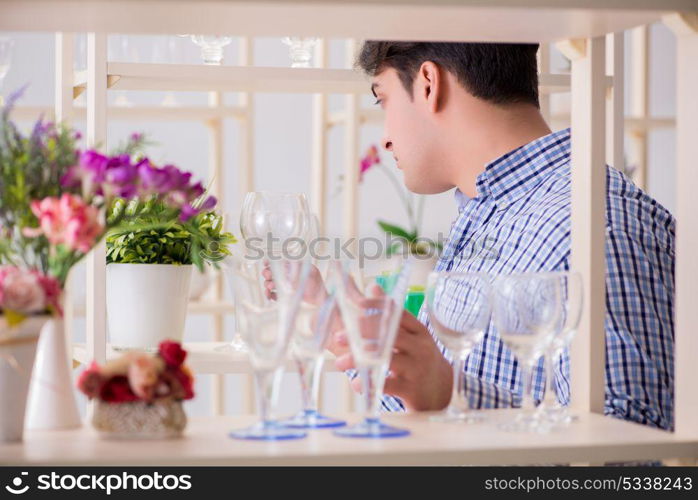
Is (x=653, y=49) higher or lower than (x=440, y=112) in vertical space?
higher

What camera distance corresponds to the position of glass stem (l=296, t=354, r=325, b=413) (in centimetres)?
100

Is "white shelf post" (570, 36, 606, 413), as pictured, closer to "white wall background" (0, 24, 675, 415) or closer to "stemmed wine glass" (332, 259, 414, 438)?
"stemmed wine glass" (332, 259, 414, 438)

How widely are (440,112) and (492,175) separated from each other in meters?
0.19

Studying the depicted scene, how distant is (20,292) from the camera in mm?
887

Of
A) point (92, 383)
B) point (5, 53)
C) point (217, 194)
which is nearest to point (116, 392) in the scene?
point (92, 383)

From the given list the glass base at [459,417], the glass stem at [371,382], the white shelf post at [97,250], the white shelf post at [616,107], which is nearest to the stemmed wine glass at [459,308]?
the glass base at [459,417]

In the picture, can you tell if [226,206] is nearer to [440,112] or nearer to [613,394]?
[440,112]

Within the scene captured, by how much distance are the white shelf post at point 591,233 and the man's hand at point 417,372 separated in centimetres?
18

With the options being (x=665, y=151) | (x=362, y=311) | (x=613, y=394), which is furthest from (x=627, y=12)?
(x=665, y=151)

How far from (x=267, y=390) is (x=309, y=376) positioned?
6 cm

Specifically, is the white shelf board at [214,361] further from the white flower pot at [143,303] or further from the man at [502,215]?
the man at [502,215]
